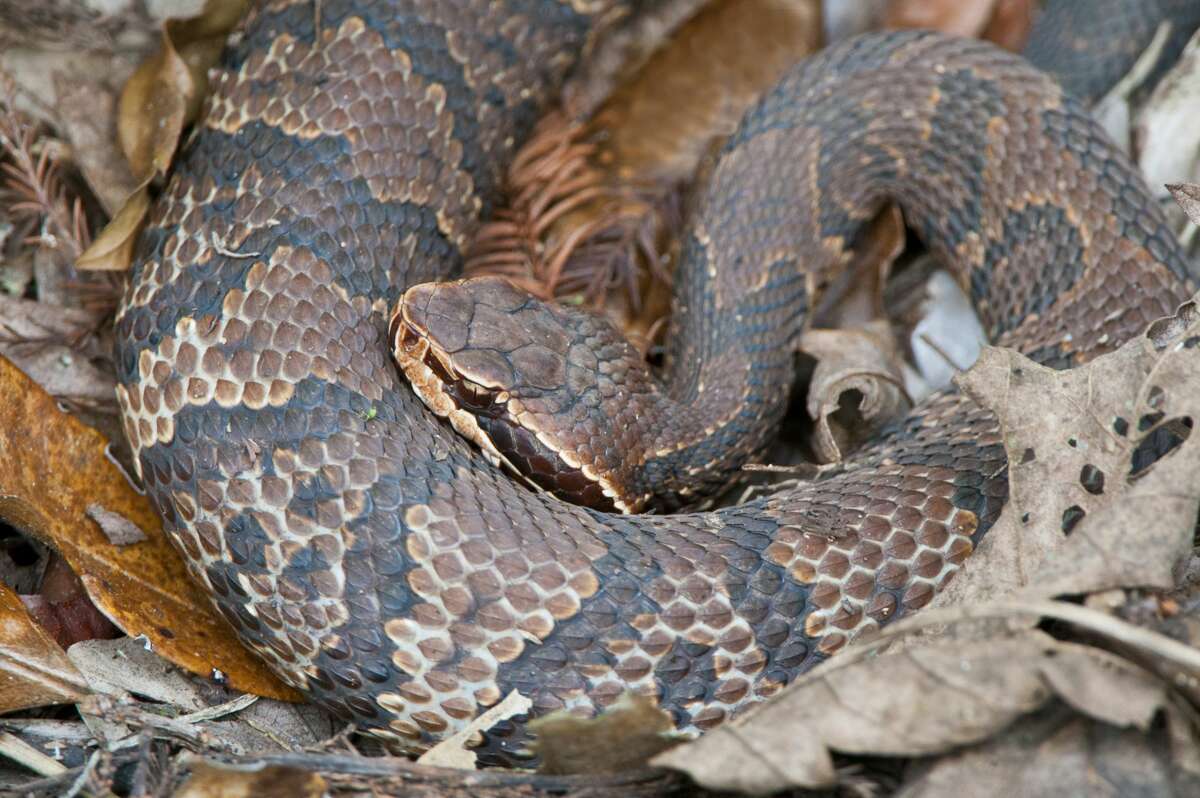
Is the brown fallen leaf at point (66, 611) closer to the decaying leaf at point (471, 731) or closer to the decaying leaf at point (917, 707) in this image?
the decaying leaf at point (471, 731)

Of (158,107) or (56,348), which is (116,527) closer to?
(56,348)

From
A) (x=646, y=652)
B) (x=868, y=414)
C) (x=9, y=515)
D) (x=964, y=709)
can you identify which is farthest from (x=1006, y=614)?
(x=9, y=515)

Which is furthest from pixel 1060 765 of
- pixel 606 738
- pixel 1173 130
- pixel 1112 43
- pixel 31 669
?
pixel 1112 43

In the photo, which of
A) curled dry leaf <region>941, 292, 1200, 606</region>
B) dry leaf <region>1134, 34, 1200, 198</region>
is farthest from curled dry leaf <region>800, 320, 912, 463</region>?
dry leaf <region>1134, 34, 1200, 198</region>

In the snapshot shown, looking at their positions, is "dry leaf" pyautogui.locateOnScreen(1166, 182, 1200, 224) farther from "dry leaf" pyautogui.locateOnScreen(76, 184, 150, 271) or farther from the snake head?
"dry leaf" pyautogui.locateOnScreen(76, 184, 150, 271)

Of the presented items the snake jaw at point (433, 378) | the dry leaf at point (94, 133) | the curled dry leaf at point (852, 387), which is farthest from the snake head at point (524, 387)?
the dry leaf at point (94, 133)

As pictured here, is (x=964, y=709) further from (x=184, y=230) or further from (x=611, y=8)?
(x=611, y=8)
